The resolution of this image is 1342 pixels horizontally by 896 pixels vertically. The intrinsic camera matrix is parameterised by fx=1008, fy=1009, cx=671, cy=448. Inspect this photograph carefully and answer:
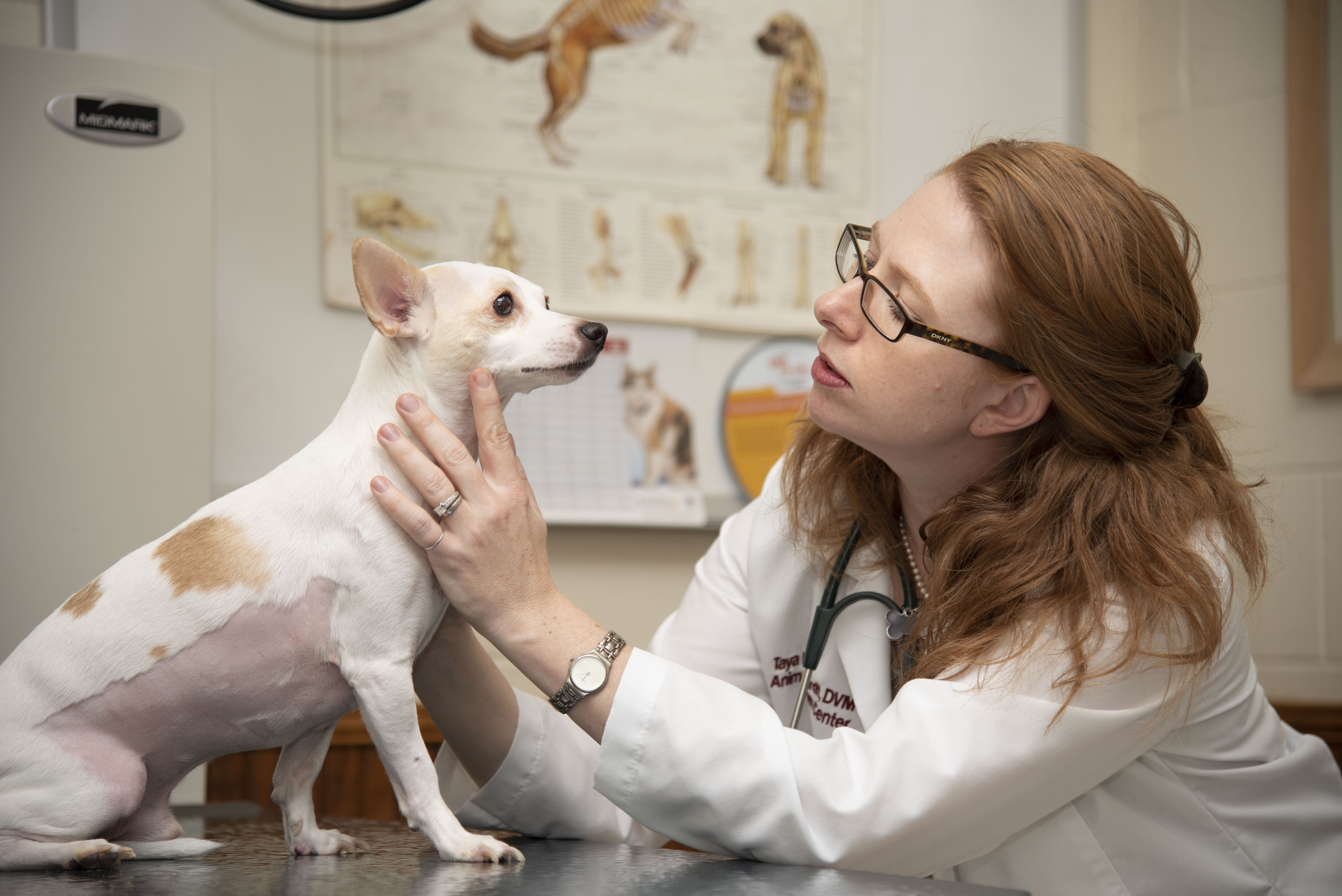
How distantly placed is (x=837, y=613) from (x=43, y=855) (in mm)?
735

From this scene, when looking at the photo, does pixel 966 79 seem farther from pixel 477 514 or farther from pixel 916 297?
pixel 477 514

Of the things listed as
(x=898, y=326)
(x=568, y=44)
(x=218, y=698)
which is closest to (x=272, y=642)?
(x=218, y=698)

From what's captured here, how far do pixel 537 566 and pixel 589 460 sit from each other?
100 cm

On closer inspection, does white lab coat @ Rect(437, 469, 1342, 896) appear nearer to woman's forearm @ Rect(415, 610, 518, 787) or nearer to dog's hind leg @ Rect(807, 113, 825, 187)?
woman's forearm @ Rect(415, 610, 518, 787)

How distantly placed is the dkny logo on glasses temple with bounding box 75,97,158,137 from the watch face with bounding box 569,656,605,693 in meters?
1.03

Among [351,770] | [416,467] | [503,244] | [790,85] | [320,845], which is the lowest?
[351,770]

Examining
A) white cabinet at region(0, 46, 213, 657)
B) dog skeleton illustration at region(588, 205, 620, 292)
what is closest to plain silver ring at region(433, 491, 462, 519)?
white cabinet at region(0, 46, 213, 657)

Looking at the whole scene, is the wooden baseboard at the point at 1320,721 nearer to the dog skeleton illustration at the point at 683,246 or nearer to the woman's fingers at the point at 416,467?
the dog skeleton illustration at the point at 683,246

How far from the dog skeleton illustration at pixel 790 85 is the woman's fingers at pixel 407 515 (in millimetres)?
A: 1413

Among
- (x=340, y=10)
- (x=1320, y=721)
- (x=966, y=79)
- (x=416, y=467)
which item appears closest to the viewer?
(x=416, y=467)

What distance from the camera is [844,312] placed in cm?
105

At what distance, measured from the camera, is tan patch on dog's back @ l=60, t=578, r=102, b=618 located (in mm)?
822

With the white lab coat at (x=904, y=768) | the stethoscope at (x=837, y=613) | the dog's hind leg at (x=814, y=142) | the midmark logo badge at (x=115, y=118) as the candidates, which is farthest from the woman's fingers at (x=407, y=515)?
the dog's hind leg at (x=814, y=142)

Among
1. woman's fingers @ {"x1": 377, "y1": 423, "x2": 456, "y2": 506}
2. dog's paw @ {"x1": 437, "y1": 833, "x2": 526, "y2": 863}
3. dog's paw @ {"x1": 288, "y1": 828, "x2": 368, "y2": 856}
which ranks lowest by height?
dog's paw @ {"x1": 288, "y1": 828, "x2": 368, "y2": 856}
